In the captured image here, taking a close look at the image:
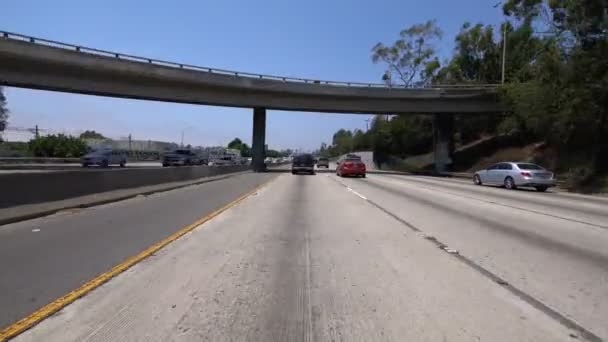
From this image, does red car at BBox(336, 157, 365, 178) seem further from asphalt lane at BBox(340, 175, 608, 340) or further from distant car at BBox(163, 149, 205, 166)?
asphalt lane at BBox(340, 175, 608, 340)

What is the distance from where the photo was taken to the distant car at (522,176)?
25.1 m

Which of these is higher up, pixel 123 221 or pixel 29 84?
pixel 29 84

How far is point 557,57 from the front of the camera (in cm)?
3000

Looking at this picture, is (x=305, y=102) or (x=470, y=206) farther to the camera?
(x=305, y=102)

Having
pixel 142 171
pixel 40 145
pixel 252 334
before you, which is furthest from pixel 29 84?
pixel 40 145

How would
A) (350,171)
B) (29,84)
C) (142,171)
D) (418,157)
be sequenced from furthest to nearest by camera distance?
(418,157) < (350,171) < (29,84) < (142,171)

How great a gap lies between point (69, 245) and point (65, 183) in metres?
6.39

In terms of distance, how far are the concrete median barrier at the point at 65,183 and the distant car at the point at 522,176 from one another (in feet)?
61.8

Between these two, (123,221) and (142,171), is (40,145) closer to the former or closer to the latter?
(142,171)

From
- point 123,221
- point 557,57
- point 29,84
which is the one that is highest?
point 557,57

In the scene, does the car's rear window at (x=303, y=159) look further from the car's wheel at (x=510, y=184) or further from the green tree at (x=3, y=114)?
the green tree at (x=3, y=114)

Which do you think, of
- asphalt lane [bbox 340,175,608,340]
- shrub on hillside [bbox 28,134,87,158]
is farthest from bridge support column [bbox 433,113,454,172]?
shrub on hillside [bbox 28,134,87,158]

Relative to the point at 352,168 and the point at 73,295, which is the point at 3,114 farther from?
the point at 73,295

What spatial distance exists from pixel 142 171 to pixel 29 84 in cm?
1897
